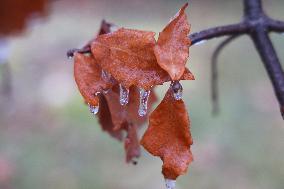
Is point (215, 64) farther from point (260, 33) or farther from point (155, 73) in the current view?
point (155, 73)

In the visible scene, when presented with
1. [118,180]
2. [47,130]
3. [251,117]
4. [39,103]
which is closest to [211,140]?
[251,117]

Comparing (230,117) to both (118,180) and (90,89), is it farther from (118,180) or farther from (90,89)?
(90,89)

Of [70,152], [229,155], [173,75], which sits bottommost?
[229,155]

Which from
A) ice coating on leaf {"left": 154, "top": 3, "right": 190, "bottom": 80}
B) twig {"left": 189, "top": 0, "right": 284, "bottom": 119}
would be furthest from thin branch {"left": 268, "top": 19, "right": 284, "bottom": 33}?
ice coating on leaf {"left": 154, "top": 3, "right": 190, "bottom": 80}

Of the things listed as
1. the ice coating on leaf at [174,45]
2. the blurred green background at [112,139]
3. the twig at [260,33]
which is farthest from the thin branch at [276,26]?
the blurred green background at [112,139]

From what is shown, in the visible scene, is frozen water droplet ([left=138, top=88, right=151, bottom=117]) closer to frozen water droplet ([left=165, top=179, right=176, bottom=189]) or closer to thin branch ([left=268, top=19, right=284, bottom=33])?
frozen water droplet ([left=165, top=179, right=176, bottom=189])

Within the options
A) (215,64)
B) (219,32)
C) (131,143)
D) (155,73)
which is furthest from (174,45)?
(215,64)
